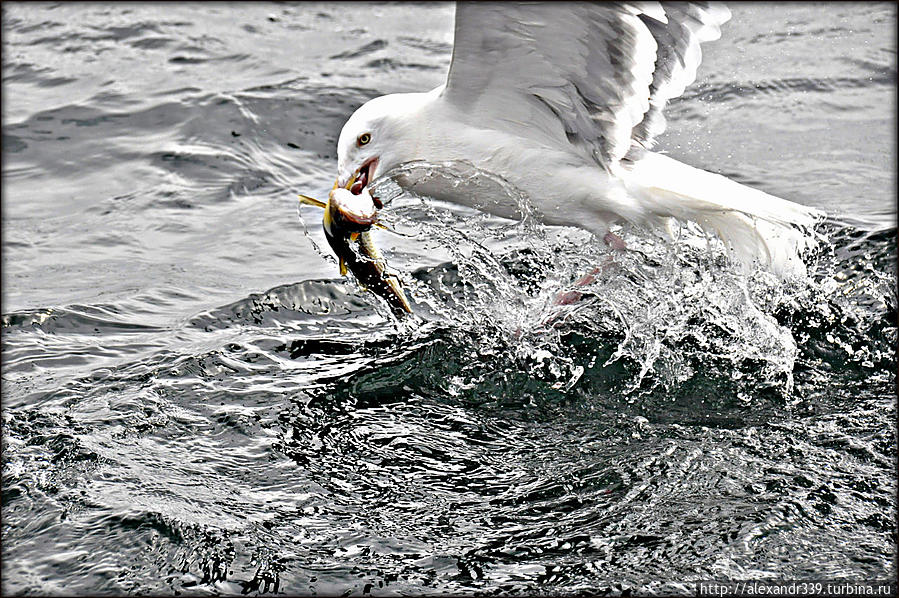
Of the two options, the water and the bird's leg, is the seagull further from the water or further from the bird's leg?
the water

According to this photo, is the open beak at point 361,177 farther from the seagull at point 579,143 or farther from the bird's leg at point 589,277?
the bird's leg at point 589,277

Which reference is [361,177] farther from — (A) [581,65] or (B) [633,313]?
(B) [633,313]

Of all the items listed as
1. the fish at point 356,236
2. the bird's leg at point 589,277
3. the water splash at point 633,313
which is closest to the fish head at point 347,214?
the fish at point 356,236

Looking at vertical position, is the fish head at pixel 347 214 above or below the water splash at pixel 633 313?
Answer: above

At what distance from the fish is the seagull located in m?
0.34

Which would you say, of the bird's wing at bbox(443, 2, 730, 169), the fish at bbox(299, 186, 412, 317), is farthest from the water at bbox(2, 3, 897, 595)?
the bird's wing at bbox(443, 2, 730, 169)

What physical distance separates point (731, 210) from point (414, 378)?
168 cm

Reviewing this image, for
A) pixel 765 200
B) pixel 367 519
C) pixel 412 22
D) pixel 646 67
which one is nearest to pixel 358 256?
pixel 367 519

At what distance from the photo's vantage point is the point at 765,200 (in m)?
5.02

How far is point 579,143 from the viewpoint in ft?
16.8

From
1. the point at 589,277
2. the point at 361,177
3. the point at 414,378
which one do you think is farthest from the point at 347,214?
the point at 589,277

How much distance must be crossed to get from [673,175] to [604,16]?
3.18ft

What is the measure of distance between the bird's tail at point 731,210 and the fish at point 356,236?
1.27m

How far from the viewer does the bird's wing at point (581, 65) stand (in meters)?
4.49
